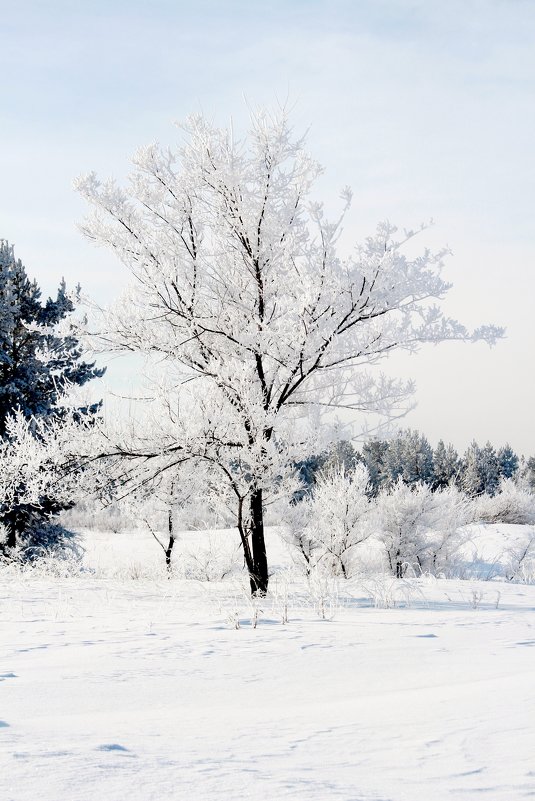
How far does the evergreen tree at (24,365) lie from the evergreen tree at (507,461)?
84929 mm

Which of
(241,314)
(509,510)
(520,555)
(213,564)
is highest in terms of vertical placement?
(241,314)

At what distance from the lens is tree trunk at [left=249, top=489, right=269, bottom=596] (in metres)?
9.21

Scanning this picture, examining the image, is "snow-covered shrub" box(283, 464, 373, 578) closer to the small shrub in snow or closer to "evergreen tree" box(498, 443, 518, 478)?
the small shrub in snow

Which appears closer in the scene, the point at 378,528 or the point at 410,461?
the point at 378,528

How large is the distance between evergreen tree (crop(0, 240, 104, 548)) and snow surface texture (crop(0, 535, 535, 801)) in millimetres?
13117

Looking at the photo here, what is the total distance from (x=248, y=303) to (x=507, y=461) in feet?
317

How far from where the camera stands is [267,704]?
139 inches

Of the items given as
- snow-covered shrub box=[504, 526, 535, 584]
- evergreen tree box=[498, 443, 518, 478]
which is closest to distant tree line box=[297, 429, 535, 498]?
evergreen tree box=[498, 443, 518, 478]

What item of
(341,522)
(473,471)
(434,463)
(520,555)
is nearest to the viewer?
(341,522)

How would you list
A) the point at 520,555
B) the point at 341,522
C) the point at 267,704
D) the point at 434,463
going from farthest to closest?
the point at 434,463 → the point at 520,555 → the point at 341,522 → the point at 267,704

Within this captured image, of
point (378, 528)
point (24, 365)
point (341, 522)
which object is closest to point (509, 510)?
point (378, 528)

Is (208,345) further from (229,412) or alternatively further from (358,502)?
(358,502)

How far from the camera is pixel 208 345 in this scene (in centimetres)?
910

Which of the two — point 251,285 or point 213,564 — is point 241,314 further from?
point 213,564
